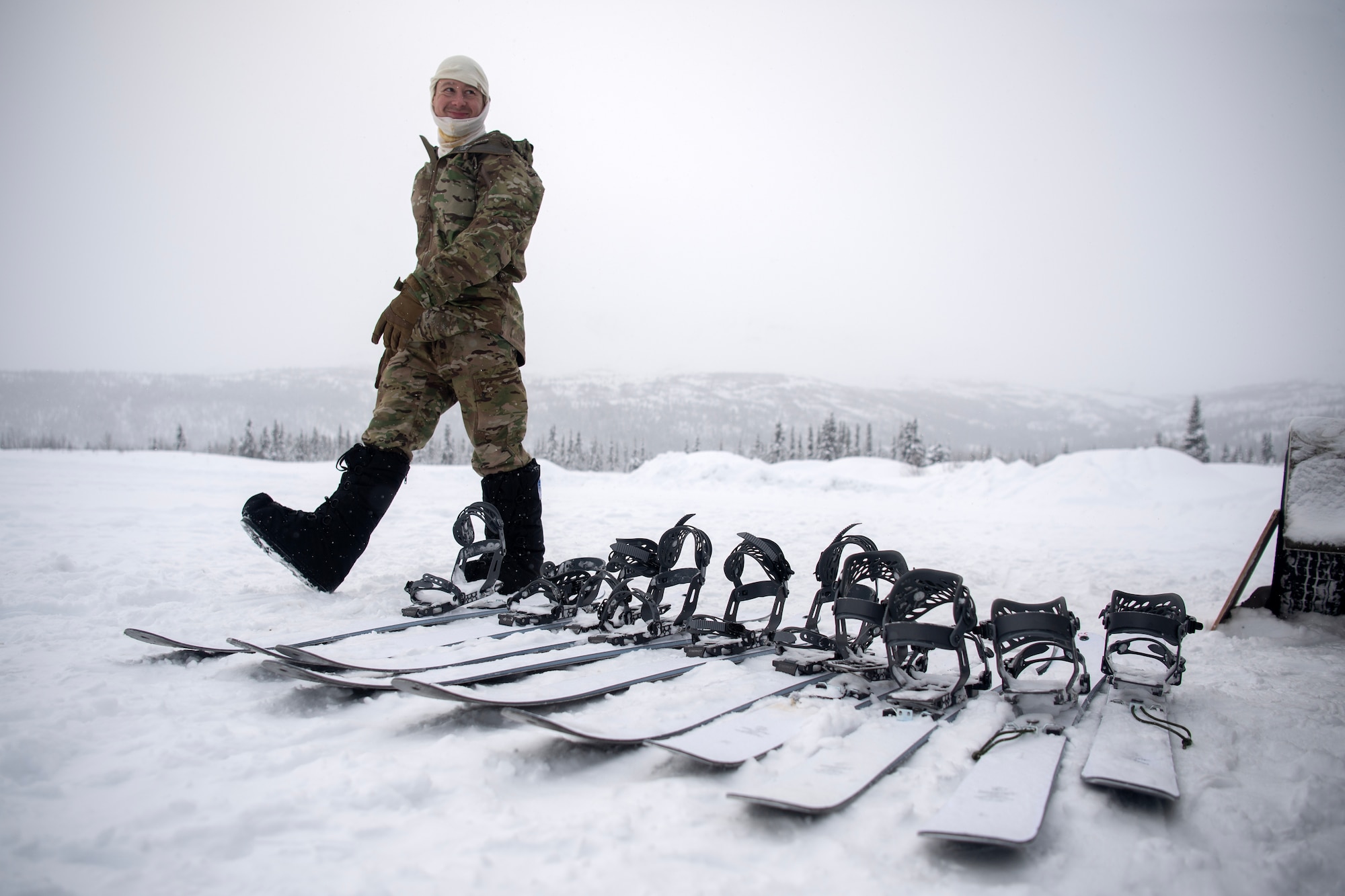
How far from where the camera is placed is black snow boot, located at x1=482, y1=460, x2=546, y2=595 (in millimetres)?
3943

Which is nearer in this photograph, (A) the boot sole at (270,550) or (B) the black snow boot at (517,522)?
(A) the boot sole at (270,550)

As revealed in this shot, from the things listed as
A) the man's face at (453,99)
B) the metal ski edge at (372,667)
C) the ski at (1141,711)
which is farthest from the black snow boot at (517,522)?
the ski at (1141,711)

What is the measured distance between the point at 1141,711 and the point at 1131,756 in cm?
50

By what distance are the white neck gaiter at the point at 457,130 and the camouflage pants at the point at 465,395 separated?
44.5 inches

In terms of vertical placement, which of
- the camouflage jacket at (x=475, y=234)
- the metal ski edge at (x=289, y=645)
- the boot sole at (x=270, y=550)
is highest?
the camouflage jacket at (x=475, y=234)

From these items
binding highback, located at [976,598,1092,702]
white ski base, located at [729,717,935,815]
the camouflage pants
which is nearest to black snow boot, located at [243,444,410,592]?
the camouflage pants

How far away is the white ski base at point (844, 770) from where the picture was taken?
1.39 metres

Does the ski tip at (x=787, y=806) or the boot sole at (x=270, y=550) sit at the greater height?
the boot sole at (x=270, y=550)

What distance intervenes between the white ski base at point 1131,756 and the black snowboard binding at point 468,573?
2.63 metres

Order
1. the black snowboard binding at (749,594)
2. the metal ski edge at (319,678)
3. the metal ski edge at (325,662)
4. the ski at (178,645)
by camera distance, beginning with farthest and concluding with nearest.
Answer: the black snowboard binding at (749,594), the ski at (178,645), the metal ski edge at (325,662), the metal ski edge at (319,678)

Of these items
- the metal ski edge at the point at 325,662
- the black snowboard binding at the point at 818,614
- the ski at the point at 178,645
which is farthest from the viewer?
the black snowboard binding at the point at 818,614

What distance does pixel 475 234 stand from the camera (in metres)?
3.57

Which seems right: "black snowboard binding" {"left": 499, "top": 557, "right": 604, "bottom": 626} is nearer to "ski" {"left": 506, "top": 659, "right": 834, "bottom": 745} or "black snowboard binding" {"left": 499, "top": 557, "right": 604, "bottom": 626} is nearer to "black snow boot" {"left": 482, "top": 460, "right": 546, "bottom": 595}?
"black snow boot" {"left": 482, "top": 460, "right": 546, "bottom": 595}

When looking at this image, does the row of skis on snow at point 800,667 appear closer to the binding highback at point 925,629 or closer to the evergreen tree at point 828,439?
the binding highback at point 925,629
